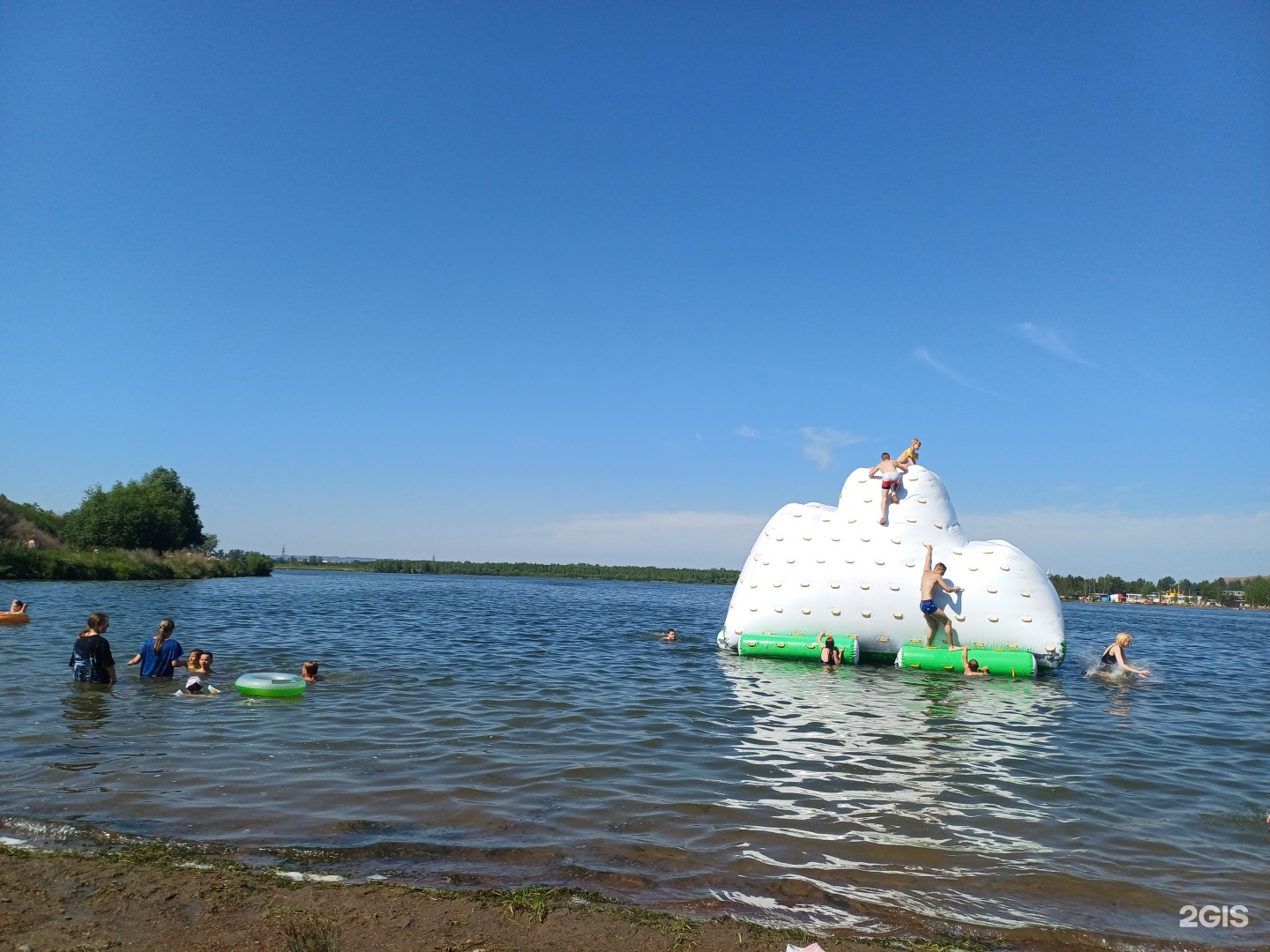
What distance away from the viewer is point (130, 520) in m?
54.8

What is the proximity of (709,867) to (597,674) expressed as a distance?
9.20 m

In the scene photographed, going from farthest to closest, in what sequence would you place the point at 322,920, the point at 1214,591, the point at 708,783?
1. the point at 1214,591
2. the point at 708,783
3. the point at 322,920

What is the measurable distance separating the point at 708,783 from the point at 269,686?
21.8ft

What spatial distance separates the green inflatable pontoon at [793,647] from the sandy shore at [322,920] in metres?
10.3

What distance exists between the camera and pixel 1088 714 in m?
11.8

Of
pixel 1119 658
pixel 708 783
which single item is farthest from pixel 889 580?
pixel 708 783

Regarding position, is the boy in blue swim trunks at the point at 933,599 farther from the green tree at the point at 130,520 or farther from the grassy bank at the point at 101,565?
the green tree at the point at 130,520

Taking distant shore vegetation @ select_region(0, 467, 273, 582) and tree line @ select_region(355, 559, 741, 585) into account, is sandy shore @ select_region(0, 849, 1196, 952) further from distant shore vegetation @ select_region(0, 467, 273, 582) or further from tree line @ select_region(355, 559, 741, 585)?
tree line @ select_region(355, 559, 741, 585)

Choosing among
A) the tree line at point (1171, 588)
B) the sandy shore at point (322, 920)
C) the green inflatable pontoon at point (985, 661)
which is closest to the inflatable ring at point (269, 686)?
the sandy shore at point (322, 920)

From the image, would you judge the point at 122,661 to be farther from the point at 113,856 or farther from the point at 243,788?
the point at 113,856

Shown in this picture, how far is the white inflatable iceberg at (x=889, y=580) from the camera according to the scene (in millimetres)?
14312

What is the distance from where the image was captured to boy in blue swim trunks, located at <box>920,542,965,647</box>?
47.1 feet

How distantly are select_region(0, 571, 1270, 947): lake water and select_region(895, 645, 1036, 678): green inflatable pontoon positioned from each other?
0.29 metres

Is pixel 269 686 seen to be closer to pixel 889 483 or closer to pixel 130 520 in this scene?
pixel 889 483
